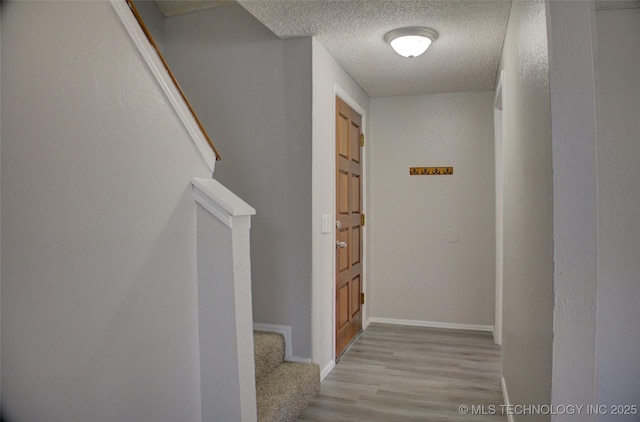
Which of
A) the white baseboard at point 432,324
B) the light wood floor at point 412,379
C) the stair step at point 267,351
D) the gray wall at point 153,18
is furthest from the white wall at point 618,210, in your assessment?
the gray wall at point 153,18

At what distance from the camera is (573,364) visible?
4.19 feet

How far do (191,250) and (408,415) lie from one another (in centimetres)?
160

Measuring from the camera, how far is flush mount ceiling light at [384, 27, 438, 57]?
2703mm

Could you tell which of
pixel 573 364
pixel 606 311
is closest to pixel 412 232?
pixel 606 311

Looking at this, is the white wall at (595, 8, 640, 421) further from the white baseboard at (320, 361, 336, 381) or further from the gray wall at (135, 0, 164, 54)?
the gray wall at (135, 0, 164, 54)

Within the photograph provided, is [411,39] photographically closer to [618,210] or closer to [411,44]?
[411,44]

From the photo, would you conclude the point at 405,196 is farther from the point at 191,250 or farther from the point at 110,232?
the point at 110,232

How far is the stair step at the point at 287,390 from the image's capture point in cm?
229

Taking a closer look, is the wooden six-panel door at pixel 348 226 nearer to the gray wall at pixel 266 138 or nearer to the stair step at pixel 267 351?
the gray wall at pixel 266 138

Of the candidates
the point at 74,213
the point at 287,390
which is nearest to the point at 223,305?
the point at 74,213

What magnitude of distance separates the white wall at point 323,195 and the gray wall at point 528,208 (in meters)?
1.15

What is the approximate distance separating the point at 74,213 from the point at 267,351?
5.03 feet

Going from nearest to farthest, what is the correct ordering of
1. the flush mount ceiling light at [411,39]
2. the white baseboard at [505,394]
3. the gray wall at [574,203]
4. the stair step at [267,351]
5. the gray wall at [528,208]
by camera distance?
the gray wall at [574,203]
the gray wall at [528,208]
the white baseboard at [505,394]
the stair step at [267,351]
the flush mount ceiling light at [411,39]

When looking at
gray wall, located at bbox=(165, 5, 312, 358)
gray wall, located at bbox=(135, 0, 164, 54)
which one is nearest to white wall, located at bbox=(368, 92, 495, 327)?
gray wall, located at bbox=(165, 5, 312, 358)
